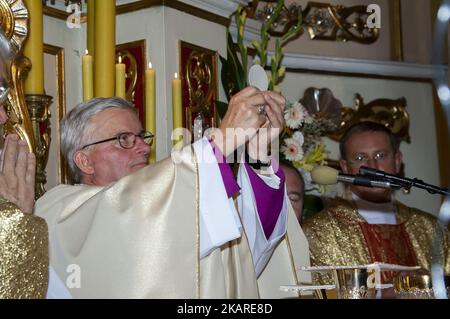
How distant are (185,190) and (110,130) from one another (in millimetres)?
798

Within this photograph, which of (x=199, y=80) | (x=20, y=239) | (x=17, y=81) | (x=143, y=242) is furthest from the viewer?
(x=199, y=80)

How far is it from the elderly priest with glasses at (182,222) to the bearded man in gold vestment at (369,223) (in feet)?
7.20

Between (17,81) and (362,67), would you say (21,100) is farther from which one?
(362,67)

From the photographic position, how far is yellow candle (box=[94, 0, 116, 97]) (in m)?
4.29

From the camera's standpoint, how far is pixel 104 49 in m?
4.32

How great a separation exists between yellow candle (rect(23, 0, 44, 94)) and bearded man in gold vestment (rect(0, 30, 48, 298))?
0.74 metres

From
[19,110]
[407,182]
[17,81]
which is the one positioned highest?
[17,81]

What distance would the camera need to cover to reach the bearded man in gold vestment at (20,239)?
323 cm

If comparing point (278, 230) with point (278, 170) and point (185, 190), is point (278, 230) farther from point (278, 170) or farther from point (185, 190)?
point (185, 190)

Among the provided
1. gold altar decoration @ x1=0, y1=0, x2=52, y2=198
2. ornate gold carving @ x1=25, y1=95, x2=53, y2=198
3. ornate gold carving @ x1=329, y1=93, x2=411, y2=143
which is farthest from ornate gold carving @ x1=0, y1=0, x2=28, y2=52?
ornate gold carving @ x1=329, y1=93, x2=411, y2=143

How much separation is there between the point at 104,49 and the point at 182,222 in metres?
1.20

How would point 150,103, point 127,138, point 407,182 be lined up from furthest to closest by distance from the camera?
point 150,103
point 127,138
point 407,182

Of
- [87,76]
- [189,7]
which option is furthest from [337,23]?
[87,76]
